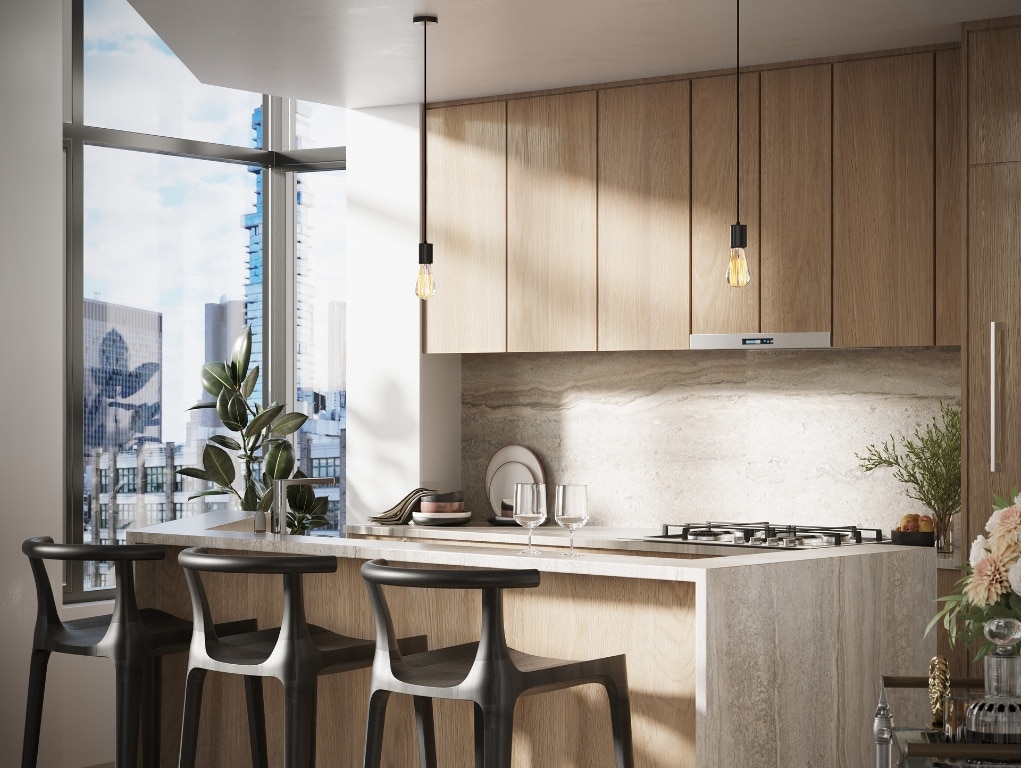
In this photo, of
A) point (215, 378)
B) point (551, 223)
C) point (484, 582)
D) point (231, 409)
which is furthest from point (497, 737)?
point (215, 378)

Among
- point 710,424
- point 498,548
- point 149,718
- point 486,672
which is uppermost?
point 710,424

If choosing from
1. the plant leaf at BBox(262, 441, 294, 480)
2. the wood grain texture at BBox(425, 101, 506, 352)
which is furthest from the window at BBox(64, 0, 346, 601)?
the wood grain texture at BBox(425, 101, 506, 352)

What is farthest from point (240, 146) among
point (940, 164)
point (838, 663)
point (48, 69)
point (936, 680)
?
point (936, 680)

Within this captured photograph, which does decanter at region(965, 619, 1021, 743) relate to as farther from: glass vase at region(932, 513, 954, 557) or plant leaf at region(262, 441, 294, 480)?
plant leaf at region(262, 441, 294, 480)

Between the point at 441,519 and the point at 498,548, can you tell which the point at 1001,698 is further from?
the point at 441,519

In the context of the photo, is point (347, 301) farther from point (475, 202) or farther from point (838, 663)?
point (838, 663)

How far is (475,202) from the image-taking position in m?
5.35

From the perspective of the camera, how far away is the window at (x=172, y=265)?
5453 mm

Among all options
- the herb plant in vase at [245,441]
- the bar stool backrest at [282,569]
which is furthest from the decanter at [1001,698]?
the herb plant in vase at [245,441]

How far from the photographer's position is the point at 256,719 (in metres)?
3.58

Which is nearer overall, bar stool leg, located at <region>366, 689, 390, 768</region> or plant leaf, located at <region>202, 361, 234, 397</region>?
bar stool leg, located at <region>366, 689, 390, 768</region>

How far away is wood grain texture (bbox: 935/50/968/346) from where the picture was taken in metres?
4.36

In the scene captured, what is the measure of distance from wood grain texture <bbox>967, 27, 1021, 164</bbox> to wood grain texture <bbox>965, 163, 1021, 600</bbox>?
0.19 feet

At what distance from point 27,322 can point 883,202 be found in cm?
320
